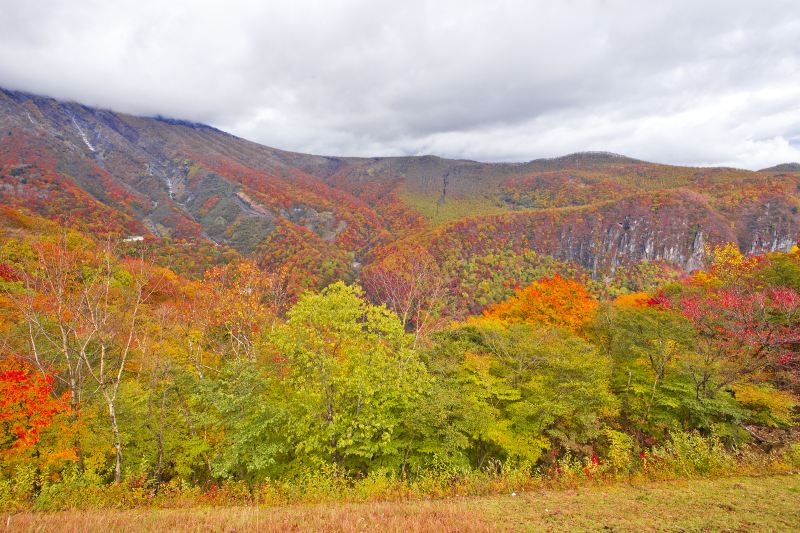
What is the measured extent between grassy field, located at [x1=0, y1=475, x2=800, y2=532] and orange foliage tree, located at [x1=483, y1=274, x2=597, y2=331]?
2389 centimetres

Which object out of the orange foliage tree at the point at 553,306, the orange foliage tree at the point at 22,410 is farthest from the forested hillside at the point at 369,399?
the orange foliage tree at the point at 553,306

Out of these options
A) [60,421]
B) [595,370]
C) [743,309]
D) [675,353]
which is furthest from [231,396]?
[743,309]

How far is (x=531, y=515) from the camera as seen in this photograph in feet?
28.1

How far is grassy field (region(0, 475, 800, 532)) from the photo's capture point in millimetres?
7508

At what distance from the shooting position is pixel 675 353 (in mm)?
18828

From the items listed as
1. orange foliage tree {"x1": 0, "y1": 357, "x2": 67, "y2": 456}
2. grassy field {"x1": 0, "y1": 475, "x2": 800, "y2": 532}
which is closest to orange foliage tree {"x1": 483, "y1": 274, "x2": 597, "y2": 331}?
grassy field {"x1": 0, "y1": 475, "x2": 800, "y2": 532}

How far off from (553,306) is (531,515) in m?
30.7

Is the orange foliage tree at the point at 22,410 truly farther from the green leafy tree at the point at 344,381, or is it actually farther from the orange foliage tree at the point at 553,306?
the orange foliage tree at the point at 553,306

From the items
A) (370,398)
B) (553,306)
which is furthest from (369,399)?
(553,306)

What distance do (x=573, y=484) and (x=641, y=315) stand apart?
14.3 meters

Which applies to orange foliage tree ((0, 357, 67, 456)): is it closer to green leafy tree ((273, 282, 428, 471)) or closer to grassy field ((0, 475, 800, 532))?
grassy field ((0, 475, 800, 532))

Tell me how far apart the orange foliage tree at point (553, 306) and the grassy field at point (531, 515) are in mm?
23885

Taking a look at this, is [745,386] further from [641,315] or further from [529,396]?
[529,396]

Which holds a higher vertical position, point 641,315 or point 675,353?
point 641,315
